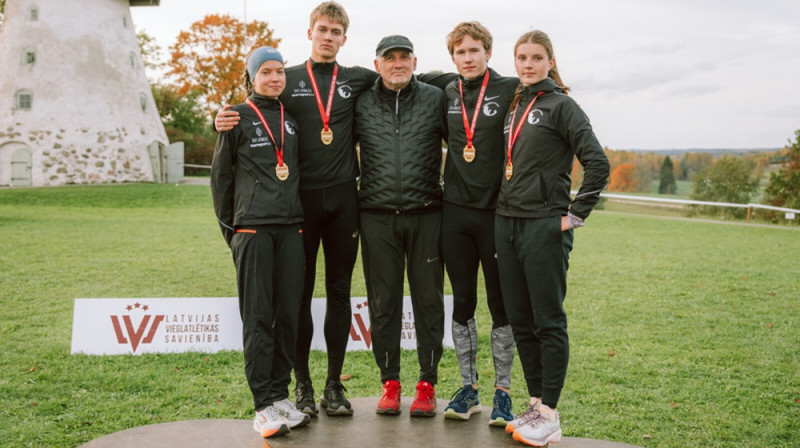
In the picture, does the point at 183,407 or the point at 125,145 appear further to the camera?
the point at 125,145

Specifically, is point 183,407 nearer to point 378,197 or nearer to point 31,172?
point 378,197

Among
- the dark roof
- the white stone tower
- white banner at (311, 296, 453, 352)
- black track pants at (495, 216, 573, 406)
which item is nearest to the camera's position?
black track pants at (495, 216, 573, 406)

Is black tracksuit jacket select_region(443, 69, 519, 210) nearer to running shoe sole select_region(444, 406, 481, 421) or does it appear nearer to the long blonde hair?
the long blonde hair

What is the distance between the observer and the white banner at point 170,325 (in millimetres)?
6121

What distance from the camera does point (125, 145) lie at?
28.4m

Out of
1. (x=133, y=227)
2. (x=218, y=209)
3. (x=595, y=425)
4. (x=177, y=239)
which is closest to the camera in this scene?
(x=218, y=209)

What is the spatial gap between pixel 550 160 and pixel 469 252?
28.6 inches

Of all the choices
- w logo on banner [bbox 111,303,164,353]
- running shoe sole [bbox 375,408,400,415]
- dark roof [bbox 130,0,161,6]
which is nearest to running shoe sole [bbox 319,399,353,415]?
running shoe sole [bbox 375,408,400,415]

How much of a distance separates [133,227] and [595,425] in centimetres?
1378

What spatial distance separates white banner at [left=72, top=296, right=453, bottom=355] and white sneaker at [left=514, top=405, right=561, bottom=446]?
2421 millimetres

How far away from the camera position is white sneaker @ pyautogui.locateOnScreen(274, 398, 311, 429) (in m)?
3.93

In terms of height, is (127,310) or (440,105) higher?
(440,105)

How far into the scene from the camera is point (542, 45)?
3703 mm

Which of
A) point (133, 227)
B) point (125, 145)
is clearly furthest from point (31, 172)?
point (133, 227)
